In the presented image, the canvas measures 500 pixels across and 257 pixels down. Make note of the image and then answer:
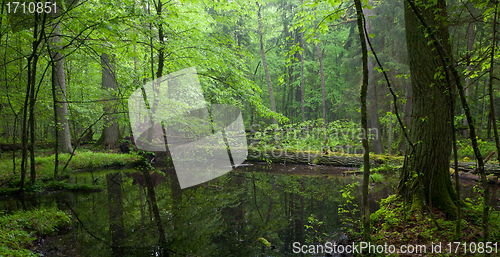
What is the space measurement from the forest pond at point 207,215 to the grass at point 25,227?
20 cm

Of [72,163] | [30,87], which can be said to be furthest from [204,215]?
[72,163]

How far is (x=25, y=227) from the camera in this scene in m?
4.01

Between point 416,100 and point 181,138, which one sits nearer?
point 416,100

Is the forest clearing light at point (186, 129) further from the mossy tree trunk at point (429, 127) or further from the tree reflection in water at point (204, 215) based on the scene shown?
the mossy tree trunk at point (429, 127)

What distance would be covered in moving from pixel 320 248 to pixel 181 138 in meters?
9.24

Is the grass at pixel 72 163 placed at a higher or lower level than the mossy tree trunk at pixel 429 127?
lower

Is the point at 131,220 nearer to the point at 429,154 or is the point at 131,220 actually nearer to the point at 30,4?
the point at 30,4

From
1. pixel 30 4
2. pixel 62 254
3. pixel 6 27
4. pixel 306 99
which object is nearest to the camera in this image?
pixel 62 254

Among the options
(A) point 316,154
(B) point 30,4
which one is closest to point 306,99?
(A) point 316,154

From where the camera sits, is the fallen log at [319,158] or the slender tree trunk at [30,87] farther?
the fallen log at [319,158]

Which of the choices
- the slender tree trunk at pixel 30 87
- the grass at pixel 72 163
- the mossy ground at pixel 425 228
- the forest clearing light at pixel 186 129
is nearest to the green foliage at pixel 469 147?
the mossy ground at pixel 425 228

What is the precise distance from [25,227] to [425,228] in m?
6.17

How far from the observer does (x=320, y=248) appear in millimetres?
3547

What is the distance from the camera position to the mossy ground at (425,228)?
2826 millimetres
